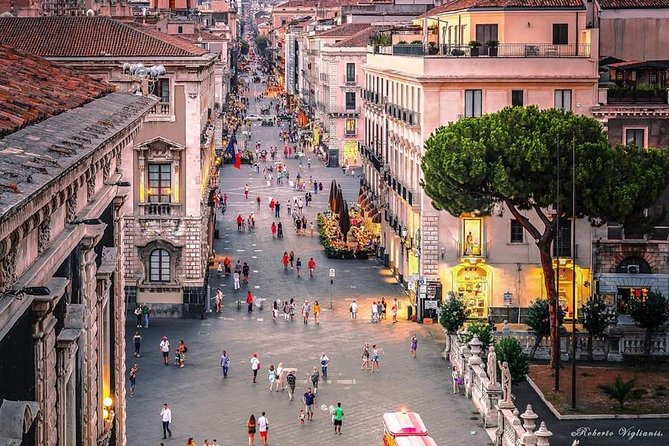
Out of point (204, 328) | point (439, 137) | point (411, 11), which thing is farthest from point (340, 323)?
point (411, 11)

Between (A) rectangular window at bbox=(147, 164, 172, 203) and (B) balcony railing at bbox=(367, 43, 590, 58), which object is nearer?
(B) balcony railing at bbox=(367, 43, 590, 58)

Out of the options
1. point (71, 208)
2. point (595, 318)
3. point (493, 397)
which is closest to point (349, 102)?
point (595, 318)

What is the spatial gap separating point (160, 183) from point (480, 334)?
56.9 feet

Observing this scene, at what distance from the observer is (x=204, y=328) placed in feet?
182

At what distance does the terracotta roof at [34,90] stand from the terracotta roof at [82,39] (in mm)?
30438

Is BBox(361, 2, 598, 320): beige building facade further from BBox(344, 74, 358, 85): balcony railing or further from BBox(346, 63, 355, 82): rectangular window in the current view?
BBox(344, 74, 358, 85): balcony railing

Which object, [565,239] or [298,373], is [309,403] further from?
[565,239]

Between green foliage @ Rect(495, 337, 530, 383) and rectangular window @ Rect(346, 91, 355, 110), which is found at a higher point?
rectangular window @ Rect(346, 91, 355, 110)

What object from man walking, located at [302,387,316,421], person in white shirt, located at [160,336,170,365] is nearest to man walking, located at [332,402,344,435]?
man walking, located at [302,387,316,421]

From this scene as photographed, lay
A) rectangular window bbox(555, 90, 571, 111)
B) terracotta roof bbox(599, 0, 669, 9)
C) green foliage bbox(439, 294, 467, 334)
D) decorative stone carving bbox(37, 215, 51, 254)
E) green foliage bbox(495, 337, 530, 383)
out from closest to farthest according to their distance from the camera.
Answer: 1. decorative stone carving bbox(37, 215, 51, 254)
2. green foliage bbox(495, 337, 530, 383)
3. green foliage bbox(439, 294, 467, 334)
4. rectangular window bbox(555, 90, 571, 111)
5. terracotta roof bbox(599, 0, 669, 9)

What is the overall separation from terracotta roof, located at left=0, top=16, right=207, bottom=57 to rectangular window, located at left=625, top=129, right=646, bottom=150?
57.7 feet

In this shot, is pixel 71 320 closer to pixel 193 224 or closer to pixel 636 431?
pixel 636 431

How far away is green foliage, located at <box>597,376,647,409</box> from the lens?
133 ft

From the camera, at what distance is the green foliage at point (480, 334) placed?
45.7 m
